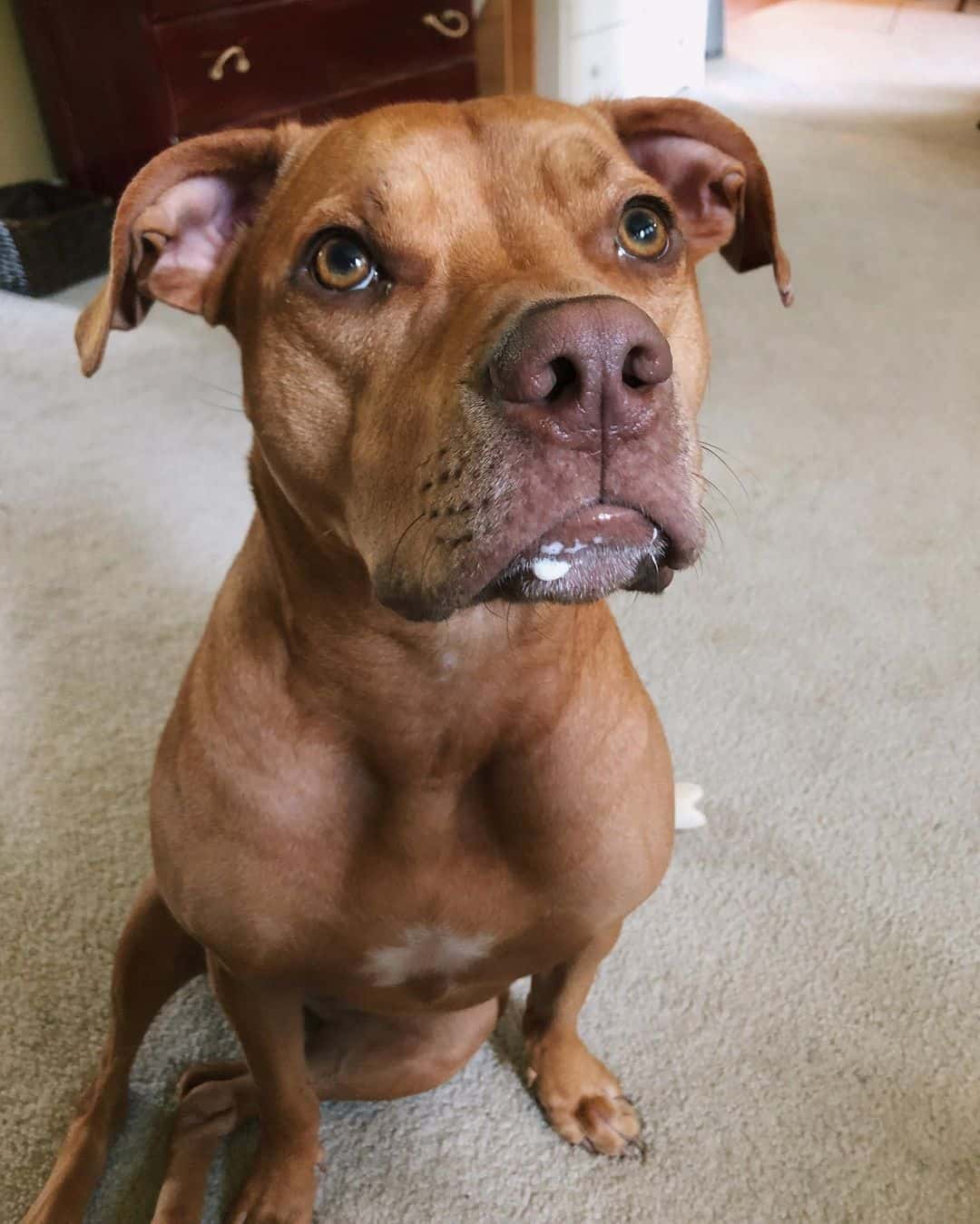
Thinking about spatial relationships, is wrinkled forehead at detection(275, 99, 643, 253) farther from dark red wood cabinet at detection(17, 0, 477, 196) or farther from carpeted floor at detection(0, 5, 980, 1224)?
dark red wood cabinet at detection(17, 0, 477, 196)

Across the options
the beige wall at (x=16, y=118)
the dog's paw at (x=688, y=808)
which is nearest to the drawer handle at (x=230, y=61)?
the beige wall at (x=16, y=118)

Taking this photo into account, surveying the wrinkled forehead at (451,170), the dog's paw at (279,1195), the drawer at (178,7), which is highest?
the wrinkled forehead at (451,170)

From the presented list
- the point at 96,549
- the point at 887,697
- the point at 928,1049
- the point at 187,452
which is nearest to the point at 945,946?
the point at 928,1049

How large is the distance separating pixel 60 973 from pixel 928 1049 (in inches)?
52.1

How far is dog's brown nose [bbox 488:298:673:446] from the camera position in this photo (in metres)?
0.87

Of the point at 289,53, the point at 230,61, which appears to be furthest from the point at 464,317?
the point at 289,53

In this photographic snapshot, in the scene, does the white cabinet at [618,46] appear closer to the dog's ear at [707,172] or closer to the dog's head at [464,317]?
the dog's ear at [707,172]

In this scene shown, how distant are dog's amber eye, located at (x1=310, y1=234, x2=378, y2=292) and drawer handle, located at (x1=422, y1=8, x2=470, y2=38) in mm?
3769

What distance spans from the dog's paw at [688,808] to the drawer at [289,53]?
298cm

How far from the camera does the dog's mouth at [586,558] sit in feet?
3.08

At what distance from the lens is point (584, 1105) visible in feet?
5.04

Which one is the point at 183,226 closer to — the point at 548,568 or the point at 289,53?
the point at 548,568

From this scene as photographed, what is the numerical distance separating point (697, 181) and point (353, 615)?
2.37 feet

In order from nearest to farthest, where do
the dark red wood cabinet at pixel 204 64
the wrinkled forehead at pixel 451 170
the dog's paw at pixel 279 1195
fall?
the wrinkled forehead at pixel 451 170 → the dog's paw at pixel 279 1195 → the dark red wood cabinet at pixel 204 64
